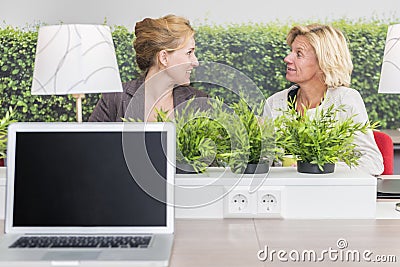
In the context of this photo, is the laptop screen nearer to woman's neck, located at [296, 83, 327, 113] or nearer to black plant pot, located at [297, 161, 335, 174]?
black plant pot, located at [297, 161, 335, 174]

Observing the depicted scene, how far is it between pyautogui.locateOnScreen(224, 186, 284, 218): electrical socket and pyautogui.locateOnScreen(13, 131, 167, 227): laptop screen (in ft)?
0.90

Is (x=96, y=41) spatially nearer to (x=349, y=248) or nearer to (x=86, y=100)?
(x=349, y=248)

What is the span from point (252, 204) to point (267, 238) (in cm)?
20

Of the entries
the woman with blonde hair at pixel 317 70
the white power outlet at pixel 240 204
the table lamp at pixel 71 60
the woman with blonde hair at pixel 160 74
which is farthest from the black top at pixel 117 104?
the white power outlet at pixel 240 204

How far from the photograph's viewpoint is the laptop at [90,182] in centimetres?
177

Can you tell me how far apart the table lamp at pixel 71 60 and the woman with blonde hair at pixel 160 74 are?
4.48 ft

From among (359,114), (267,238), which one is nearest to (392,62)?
(359,114)

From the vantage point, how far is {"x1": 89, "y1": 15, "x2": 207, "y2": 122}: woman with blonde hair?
3.80 meters

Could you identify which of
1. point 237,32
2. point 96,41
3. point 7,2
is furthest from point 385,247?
point 7,2

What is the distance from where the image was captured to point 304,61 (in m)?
4.19

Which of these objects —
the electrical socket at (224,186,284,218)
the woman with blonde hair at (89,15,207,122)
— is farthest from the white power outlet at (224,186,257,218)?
the woman with blonde hair at (89,15,207,122)

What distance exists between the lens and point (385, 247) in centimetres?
171

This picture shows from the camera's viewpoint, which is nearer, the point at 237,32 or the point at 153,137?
the point at 153,137

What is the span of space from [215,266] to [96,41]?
3.51 ft
